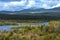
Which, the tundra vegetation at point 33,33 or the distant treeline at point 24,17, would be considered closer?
the tundra vegetation at point 33,33

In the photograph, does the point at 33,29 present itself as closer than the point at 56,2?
Yes

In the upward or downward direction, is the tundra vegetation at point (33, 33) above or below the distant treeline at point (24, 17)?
below

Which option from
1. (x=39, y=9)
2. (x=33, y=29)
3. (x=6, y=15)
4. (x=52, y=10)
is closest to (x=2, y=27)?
(x=6, y=15)

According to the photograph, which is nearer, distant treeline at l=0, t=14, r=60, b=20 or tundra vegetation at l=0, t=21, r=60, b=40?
tundra vegetation at l=0, t=21, r=60, b=40

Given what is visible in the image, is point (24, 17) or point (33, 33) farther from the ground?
point (24, 17)

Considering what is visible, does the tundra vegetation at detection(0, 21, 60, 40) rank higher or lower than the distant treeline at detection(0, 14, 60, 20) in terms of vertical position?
lower

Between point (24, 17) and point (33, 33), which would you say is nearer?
point (33, 33)

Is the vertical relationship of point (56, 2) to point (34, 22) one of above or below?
above

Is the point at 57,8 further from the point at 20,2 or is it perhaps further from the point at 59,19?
the point at 20,2
